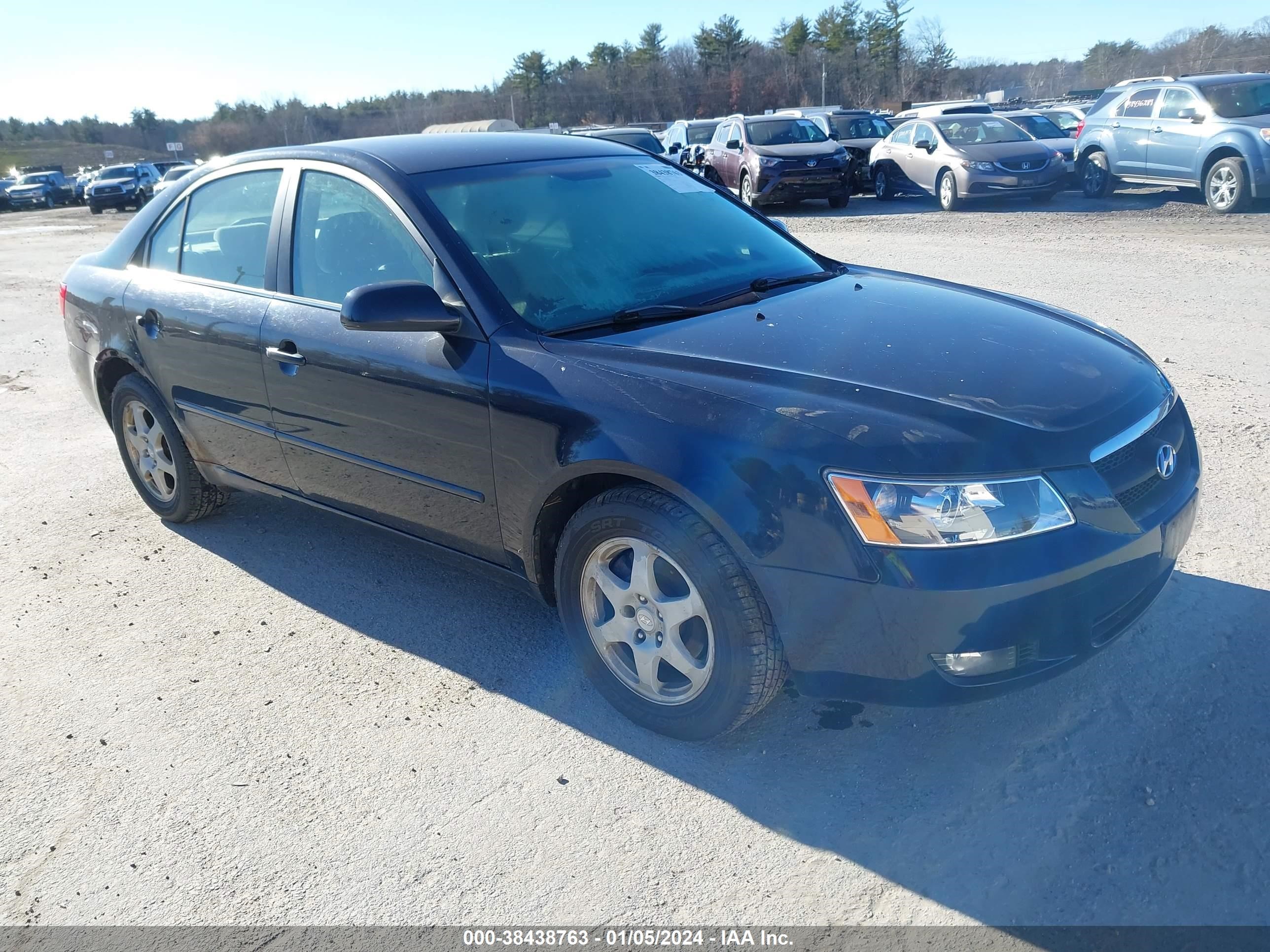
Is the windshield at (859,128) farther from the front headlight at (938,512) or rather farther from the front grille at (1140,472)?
the front headlight at (938,512)

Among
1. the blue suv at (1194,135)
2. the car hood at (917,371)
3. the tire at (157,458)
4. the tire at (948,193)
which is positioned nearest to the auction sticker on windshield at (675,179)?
the car hood at (917,371)

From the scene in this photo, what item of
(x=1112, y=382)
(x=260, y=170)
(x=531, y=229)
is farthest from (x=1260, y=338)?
(x=260, y=170)

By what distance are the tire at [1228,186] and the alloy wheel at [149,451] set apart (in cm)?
1381

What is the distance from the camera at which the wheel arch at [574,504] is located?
269cm

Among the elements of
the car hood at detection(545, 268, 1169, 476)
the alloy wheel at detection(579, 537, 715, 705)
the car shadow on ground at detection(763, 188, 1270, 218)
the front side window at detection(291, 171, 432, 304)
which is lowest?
Result: the alloy wheel at detection(579, 537, 715, 705)

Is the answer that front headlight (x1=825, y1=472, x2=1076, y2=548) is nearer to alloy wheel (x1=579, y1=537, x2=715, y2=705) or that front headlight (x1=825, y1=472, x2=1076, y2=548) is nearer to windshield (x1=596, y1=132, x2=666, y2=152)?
alloy wheel (x1=579, y1=537, x2=715, y2=705)

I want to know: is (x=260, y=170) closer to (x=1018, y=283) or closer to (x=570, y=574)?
(x=570, y=574)

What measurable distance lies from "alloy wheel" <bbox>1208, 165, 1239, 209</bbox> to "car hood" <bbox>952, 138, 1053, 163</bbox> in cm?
277

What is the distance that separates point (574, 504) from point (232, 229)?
2166 mm

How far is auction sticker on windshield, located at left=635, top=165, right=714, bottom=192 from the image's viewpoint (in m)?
4.21

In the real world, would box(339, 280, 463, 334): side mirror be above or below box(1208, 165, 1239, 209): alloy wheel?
above

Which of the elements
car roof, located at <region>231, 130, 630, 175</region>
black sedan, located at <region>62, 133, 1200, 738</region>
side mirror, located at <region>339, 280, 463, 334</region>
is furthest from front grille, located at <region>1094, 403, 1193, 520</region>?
car roof, located at <region>231, 130, 630, 175</region>

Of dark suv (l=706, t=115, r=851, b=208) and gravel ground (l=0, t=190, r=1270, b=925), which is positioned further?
dark suv (l=706, t=115, r=851, b=208)

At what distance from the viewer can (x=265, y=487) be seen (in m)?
4.30
